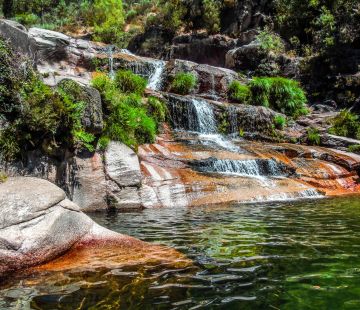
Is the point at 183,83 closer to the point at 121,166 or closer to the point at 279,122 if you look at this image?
the point at 279,122

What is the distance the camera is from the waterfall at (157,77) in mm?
21053

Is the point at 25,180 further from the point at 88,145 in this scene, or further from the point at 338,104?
the point at 338,104

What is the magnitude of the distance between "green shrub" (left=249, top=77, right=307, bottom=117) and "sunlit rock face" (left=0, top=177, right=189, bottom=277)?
1683cm

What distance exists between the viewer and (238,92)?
20625mm

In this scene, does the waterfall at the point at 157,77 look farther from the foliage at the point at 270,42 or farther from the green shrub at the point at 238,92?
the foliage at the point at 270,42

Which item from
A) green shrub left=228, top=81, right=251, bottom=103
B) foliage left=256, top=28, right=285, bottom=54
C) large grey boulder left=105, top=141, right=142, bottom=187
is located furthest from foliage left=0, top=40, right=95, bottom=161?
foliage left=256, top=28, right=285, bottom=54

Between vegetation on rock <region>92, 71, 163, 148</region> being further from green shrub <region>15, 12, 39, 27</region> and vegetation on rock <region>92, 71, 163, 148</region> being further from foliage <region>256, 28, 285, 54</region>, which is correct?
green shrub <region>15, 12, 39, 27</region>

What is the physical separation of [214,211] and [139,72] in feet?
48.5

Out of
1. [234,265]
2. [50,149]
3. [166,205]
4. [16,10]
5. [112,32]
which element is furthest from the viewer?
[16,10]

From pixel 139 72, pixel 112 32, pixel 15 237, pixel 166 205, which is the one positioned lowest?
pixel 166 205

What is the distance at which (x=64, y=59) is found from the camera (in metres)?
21.6

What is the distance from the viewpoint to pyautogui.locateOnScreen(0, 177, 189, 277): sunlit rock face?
4531 millimetres

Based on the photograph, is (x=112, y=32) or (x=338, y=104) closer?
(x=338, y=104)

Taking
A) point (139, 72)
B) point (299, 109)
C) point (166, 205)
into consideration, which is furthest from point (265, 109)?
point (166, 205)
